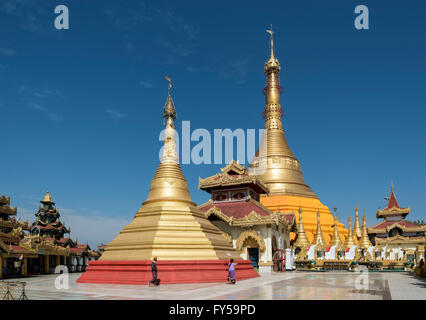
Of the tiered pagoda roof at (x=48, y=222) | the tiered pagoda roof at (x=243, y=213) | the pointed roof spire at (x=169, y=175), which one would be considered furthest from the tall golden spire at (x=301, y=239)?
the tiered pagoda roof at (x=48, y=222)

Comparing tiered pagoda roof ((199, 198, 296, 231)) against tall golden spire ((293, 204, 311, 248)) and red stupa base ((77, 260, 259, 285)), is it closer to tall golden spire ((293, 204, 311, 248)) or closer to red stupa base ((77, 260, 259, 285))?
tall golden spire ((293, 204, 311, 248))

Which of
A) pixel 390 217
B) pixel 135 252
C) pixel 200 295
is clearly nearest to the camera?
pixel 200 295

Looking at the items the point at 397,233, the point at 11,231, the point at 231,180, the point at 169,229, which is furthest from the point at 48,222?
the point at 397,233

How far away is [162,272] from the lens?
20531 mm

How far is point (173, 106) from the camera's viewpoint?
29.1 metres

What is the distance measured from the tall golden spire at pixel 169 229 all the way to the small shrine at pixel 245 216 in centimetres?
831

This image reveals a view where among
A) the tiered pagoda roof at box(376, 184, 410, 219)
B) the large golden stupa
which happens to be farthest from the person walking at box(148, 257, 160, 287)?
the tiered pagoda roof at box(376, 184, 410, 219)

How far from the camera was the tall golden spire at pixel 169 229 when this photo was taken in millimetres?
22062

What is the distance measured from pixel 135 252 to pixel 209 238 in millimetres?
4428

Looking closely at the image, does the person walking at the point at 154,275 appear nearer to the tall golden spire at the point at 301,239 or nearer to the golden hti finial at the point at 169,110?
the golden hti finial at the point at 169,110

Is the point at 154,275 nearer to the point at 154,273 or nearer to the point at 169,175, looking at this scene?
the point at 154,273

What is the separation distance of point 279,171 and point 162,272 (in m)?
37.7
